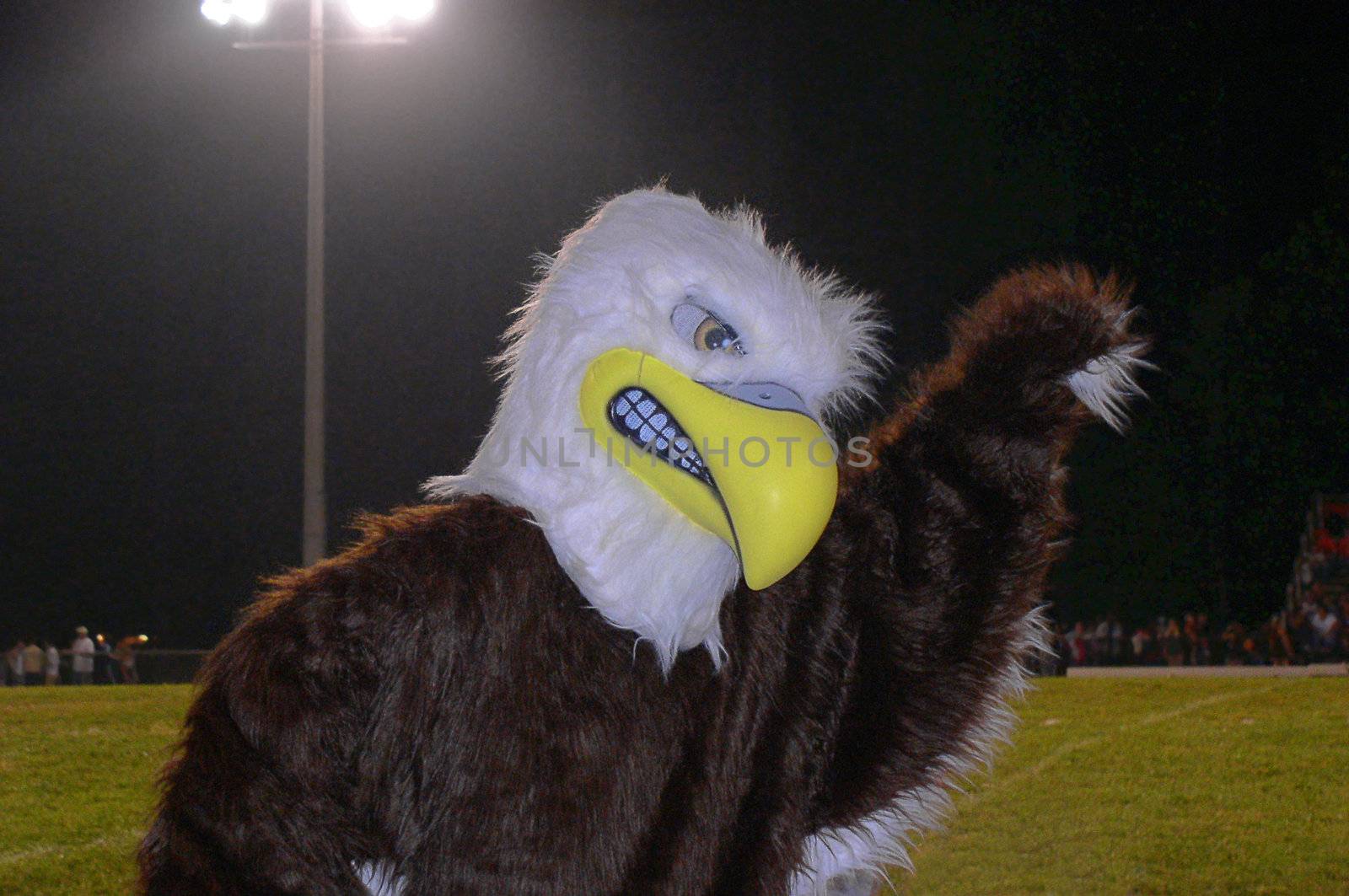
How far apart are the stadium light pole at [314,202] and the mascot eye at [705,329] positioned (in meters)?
3.87

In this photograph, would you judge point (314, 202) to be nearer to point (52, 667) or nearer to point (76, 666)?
point (76, 666)

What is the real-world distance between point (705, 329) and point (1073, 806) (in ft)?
7.78

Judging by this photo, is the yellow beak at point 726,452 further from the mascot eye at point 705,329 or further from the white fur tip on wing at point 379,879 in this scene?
the white fur tip on wing at point 379,879

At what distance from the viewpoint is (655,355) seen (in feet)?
5.60

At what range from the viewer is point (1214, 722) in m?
4.18

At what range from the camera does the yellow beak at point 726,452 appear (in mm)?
1581

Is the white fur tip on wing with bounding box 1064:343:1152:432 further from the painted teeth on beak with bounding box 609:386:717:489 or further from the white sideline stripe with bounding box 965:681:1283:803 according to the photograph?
the white sideline stripe with bounding box 965:681:1283:803

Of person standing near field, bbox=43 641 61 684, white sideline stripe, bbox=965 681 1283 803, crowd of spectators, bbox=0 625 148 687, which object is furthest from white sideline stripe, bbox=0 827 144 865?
person standing near field, bbox=43 641 61 684

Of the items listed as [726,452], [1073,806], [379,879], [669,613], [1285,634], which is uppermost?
[726,452]

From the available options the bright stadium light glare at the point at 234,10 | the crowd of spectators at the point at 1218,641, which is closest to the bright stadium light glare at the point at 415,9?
the bright stadium light glare at the point at 234,10

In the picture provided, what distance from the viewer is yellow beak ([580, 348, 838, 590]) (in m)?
1.58

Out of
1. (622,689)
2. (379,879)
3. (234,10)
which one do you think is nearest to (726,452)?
(622,689)

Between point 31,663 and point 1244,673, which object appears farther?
point 31,663

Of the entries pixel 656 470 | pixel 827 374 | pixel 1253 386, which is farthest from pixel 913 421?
pixel 1253 386
